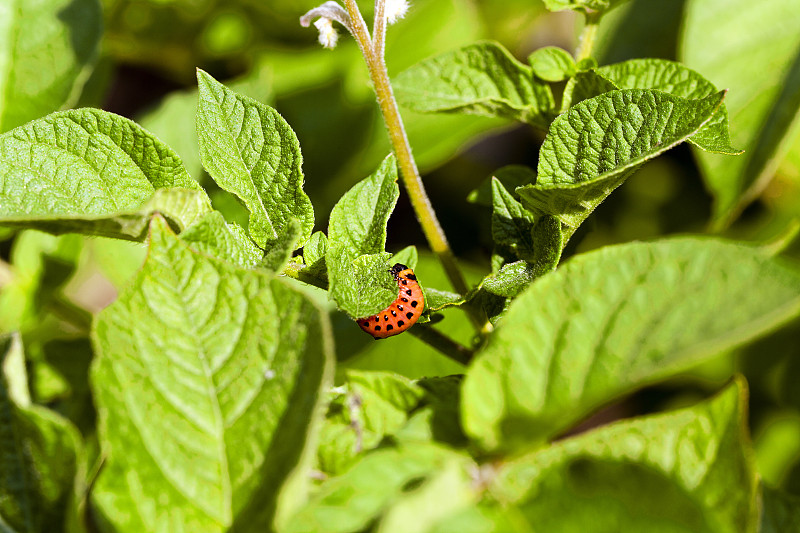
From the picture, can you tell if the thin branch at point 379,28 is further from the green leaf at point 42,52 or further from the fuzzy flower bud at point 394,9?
the green leaf at point 42,52

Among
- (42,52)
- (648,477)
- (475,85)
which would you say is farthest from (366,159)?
(648,477)

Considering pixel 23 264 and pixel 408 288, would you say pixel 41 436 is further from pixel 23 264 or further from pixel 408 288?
pixel 23 264

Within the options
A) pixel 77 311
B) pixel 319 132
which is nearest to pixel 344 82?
pixel 319 132

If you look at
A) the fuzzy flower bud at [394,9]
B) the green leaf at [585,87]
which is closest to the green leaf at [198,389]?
the fuzzy flower bud at [394,9]

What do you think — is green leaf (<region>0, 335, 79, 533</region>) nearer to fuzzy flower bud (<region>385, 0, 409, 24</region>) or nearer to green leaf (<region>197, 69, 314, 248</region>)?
green leaf (<region>197, 69, 314, 248</region>)

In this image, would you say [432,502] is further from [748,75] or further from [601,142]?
[748,75]
